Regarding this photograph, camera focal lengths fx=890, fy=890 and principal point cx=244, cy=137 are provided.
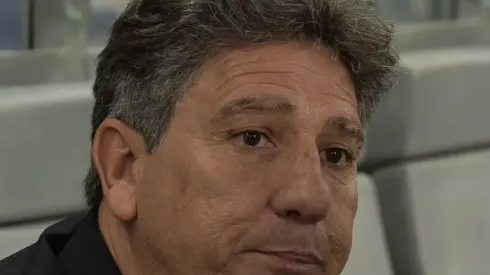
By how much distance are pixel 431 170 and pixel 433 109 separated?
A: 0.15m

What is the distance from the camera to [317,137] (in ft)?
3.76

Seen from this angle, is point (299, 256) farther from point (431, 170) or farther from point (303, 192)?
point (431, 170)

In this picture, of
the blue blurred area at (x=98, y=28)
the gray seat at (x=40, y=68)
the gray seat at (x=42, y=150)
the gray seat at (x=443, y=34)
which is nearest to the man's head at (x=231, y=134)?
the gray seat at (x=42, y=150)

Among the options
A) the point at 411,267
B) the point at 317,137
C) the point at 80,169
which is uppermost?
the point at 317,137

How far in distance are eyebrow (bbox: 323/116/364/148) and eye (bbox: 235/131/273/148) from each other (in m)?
0.08

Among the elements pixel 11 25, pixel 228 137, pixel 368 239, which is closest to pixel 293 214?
pixel 228 137

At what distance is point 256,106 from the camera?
3.72 ft

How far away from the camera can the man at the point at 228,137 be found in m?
1.10

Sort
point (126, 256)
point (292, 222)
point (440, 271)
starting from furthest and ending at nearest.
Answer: point (440, 271)
point (126, 256)
point (292, 222)

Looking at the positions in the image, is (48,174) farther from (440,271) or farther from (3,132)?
(440,271)

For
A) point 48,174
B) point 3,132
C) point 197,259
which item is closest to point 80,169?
point 48,174

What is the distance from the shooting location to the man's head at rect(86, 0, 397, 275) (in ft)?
3.59

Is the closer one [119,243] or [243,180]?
[243,180]

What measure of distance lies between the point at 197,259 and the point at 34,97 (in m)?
0.63
